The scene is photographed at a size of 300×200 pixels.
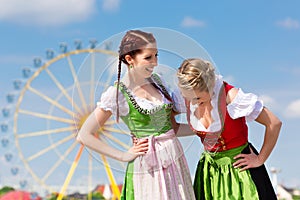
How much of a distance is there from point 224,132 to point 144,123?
0.33m

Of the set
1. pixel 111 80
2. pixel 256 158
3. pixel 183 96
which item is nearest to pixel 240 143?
pixel 256 158

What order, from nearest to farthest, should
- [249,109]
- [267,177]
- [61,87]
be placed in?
1. [249,109]
2. [267,177]
3. [61,87]

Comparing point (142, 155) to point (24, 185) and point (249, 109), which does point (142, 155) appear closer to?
point (249, 109)

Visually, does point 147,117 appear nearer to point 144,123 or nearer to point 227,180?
point 144,123

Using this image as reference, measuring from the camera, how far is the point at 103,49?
9.12 feet

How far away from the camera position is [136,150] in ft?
8.55

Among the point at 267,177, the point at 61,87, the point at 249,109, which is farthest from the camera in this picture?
the point at 61,87

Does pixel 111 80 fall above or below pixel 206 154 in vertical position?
above

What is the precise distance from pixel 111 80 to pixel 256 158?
2.27 ft

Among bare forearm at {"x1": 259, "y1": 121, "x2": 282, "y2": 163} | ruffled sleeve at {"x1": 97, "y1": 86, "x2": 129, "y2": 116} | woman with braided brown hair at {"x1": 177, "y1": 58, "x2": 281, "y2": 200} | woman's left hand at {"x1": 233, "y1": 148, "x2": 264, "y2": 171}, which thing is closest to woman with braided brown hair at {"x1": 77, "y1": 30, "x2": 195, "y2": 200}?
ruffled sleeve at {"x1": 97, "y1": 86, "x2": 129, "y2": 116}

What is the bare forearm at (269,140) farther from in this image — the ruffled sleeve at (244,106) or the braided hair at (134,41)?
the braided hair at (134,41)

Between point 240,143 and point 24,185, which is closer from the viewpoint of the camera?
point 240,143

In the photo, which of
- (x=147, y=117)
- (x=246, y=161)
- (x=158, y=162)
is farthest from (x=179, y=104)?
(x=246, y=161)

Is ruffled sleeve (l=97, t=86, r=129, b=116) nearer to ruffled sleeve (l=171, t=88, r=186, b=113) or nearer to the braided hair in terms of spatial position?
the braided hair
